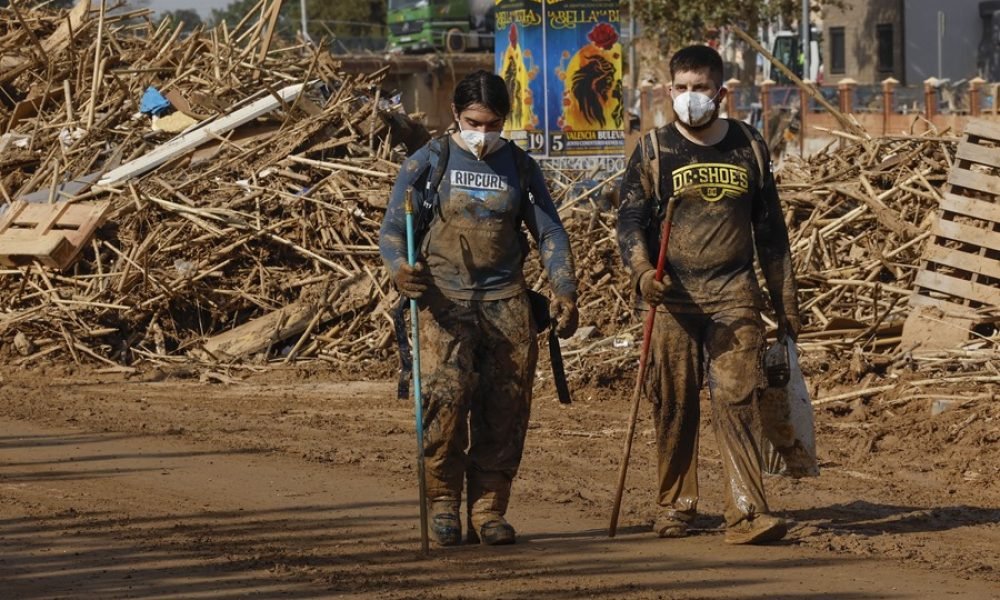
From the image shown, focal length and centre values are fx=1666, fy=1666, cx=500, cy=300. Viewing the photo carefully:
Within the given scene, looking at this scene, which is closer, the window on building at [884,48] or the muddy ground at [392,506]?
the muddy ground at [392,506]

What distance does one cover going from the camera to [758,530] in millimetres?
6773

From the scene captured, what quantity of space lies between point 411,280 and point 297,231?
798 centimetres

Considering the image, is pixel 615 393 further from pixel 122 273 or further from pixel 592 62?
pixel 592 62

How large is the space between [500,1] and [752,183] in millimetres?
14225

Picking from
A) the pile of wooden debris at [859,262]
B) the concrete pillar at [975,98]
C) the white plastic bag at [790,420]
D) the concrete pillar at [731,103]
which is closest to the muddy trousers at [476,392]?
the white plastic bag at [790,420]

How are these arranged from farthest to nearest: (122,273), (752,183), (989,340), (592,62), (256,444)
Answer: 1. (592,62)
2. (122,273)
3. (989,340)
4. (256,444)
5. (752,183)

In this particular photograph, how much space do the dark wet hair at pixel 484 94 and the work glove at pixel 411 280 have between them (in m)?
0.71

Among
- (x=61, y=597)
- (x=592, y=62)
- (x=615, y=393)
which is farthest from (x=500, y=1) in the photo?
(x=61, y=597)

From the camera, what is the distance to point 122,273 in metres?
13.9

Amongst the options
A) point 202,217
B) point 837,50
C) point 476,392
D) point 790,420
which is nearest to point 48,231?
point 202,217

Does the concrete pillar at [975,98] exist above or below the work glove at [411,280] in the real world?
above

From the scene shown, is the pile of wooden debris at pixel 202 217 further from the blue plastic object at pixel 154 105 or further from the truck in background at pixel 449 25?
the truck in background at pixel 449 25

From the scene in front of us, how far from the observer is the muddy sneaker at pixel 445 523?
22.9 feet

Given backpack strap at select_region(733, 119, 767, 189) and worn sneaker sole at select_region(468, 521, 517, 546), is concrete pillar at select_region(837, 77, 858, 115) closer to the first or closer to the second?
backpack strap at select_region(733, 119, 767, 189)
